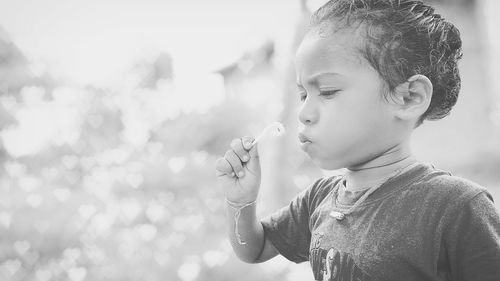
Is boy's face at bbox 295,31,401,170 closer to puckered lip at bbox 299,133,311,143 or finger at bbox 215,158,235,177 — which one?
puckered lip at bbox 299,133,311,143

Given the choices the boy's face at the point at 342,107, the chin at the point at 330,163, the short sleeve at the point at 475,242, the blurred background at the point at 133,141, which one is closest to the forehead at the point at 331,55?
the boy's face at the point at 342,107

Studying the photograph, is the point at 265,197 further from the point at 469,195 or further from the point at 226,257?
the point at 469,195

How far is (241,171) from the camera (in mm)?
783

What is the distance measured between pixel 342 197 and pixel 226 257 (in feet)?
→ 6.44

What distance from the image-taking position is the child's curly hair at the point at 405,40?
653 millimetres

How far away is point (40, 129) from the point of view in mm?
2393

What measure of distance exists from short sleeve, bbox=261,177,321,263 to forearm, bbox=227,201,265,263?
25 millimetres

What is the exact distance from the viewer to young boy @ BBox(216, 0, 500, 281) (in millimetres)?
566

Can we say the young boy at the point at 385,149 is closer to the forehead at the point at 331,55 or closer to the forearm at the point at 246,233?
the forehead at the point at 331,55

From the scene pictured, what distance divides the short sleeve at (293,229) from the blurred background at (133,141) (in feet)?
4.29

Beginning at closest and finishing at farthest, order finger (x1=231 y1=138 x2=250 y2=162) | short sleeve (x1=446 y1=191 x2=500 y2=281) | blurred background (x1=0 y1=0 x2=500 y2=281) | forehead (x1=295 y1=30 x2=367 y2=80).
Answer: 1. short sleeve (x1=446 y1=191 x2=500 y2=281)
2. forehead (x1=295 y1=30 x2=367 y2=80)
3. finger (x1=231 y1=138 x2=250 y2=162)
4. blurred background (x1=0 y1=0 x2=500 y2=281)

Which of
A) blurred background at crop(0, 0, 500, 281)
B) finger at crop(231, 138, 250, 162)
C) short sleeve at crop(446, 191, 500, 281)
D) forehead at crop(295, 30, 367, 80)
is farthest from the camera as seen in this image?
blurred background at crop(0, 0, 500, 281)

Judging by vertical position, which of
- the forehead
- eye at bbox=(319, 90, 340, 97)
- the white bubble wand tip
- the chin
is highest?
the forehead

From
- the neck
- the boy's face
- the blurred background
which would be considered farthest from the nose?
→ the blurred background
